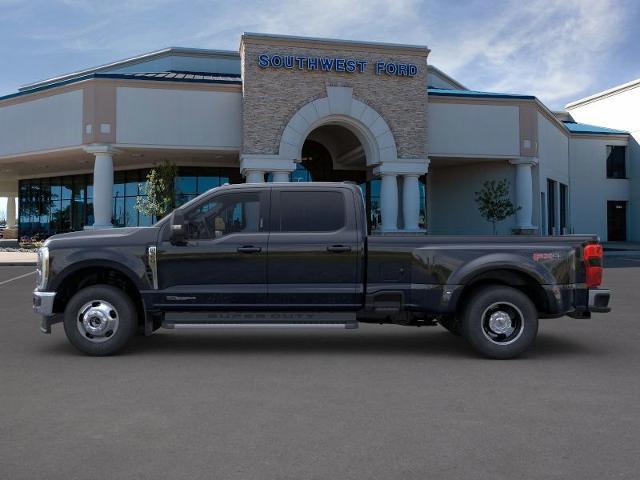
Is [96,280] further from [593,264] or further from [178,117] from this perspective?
[178,117]

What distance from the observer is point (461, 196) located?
118 feet

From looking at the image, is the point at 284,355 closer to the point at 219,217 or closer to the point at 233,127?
the point at 219,217

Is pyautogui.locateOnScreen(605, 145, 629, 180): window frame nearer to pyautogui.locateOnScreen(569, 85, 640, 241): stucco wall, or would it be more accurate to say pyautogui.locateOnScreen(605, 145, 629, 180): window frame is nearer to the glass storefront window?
pyautogui.locateOnScreen(569, 85, 640, 241): stucco wall

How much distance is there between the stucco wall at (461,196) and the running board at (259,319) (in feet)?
91.4

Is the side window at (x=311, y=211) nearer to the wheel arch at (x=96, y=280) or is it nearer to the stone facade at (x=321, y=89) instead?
the wheel arch at (x=96, y=280)

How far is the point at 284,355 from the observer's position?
7367 mm

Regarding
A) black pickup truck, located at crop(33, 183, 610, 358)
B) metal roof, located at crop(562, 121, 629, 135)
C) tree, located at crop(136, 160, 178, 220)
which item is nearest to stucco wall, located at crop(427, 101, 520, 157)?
tree, located at crop(136, 160, 178, 220)

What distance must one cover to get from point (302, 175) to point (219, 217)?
94.7 feet

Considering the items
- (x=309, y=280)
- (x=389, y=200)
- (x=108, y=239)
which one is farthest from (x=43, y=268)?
(x=389, y=200)

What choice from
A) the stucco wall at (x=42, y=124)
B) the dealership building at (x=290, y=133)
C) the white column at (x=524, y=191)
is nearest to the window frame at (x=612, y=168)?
the dealership building at (x=290, y=133)

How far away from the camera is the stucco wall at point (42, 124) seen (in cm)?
2897

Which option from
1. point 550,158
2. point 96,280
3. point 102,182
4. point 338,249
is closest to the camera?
point 338,249

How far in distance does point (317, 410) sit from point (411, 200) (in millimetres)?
25130

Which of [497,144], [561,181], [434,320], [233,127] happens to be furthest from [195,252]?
[561,181]
